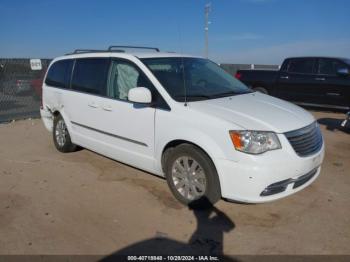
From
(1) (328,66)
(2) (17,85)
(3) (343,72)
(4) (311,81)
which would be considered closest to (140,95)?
(3) (343,72)

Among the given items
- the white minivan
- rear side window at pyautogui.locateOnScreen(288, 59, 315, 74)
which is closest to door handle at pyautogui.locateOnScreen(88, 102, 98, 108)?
the white minivan

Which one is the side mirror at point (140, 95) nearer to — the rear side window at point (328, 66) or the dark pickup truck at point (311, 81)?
the dark pickup truck at point (311, 81)

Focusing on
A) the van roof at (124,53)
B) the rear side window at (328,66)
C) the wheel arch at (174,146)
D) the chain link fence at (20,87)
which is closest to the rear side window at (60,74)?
the van roof at (124,53)

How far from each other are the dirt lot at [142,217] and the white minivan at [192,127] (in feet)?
1.03

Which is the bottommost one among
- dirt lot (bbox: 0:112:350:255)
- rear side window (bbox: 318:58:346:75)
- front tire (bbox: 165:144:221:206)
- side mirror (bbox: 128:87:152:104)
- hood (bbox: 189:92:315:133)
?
dirt lot (bbox: 0:112:350:255)

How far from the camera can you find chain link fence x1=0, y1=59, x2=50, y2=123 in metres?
9.80

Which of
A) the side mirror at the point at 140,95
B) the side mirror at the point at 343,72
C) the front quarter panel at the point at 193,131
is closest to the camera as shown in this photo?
the front quarter panel at the point at 193,131

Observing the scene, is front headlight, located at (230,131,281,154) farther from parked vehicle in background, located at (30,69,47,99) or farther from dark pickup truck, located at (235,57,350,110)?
parked vehicle in background, located at (30,69,47,99)

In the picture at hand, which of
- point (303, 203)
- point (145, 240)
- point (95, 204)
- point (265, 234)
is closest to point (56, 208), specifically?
point (95, 204)

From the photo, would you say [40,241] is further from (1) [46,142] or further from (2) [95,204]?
(1) [46,142]

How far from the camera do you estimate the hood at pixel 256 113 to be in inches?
136

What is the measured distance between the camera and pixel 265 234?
332cm

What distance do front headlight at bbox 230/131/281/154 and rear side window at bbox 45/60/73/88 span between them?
11.6 feet

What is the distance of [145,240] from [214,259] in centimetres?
72
